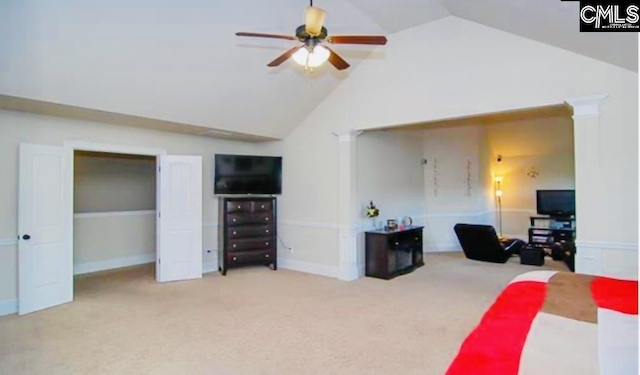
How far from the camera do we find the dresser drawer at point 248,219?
620 centimetres

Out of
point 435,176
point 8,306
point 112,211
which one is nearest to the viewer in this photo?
point 8,306

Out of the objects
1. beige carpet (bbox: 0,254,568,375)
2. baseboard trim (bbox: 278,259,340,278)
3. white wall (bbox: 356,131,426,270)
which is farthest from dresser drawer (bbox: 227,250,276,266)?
white wall (bbox: 356,131,426,270)

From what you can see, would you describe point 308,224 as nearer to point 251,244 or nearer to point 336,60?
point 251,244

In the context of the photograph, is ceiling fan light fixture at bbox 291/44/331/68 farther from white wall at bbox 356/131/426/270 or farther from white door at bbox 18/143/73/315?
white door at bbox 18/143/73/315

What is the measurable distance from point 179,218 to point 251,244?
125 centimetres

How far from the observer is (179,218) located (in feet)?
19.3

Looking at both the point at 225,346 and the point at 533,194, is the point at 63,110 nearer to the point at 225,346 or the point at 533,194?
the point at 225,346

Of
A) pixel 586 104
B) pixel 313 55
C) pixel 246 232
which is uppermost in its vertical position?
pixel 313 55

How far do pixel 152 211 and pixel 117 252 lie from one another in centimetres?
102

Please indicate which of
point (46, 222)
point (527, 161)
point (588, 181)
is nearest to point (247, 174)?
point (46, 222)

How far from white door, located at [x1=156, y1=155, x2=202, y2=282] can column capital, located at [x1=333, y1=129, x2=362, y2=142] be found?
2.33m

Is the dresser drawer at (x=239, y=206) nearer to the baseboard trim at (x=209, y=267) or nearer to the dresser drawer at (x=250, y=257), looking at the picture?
the dresser drawer at (x=250, y=257)

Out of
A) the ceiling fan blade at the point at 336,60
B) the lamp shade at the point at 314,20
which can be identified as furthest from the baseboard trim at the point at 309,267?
the lamp shade at the point at 314,20

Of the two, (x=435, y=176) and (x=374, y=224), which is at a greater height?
(x=435, y=176)
